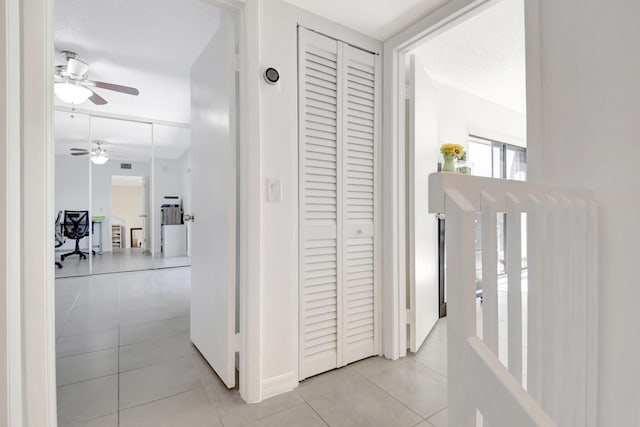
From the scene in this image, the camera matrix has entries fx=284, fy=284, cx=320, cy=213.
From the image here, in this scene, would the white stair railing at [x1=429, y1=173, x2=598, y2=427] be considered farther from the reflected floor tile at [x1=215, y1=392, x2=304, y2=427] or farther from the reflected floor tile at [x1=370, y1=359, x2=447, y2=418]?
the reflected floor tile at [x1=215, y1=392, x2=304, y2=427]

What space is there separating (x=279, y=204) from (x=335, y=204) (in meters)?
0.41

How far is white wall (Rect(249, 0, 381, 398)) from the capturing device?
155cm

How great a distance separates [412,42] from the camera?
6.15 feet

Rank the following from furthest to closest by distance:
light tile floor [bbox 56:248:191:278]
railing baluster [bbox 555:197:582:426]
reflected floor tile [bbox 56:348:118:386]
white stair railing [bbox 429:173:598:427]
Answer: light tile floor [bbox 56:248:191:278]
reflected floor tile [bbox 56:348:118:386]
railing baluster [bbox 555:197:582:426]
white stair railing [bbox 429:173:598:427]

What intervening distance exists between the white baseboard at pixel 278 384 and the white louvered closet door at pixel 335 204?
89 mm

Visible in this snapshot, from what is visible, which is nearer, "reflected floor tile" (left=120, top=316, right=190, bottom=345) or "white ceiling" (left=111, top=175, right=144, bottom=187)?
"reflected floor tile" (left=120, top=316, right=190, bottom=345)

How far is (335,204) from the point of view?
6.04ft

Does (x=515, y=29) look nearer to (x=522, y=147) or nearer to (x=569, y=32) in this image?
(x=569, y=32)

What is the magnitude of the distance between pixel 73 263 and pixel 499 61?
6.93 m

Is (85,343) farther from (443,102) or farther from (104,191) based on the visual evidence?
(104,191)

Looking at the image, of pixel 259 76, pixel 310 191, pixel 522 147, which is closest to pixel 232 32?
pixel 259 76

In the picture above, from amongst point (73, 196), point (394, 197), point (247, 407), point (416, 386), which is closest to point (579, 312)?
point (416, 386)

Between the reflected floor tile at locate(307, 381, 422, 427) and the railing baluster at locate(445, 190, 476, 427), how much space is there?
101 centimetres

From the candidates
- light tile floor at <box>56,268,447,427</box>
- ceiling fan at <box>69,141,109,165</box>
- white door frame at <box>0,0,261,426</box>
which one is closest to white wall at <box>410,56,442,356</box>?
light tile floor at <box>56,268,447,427</box>
